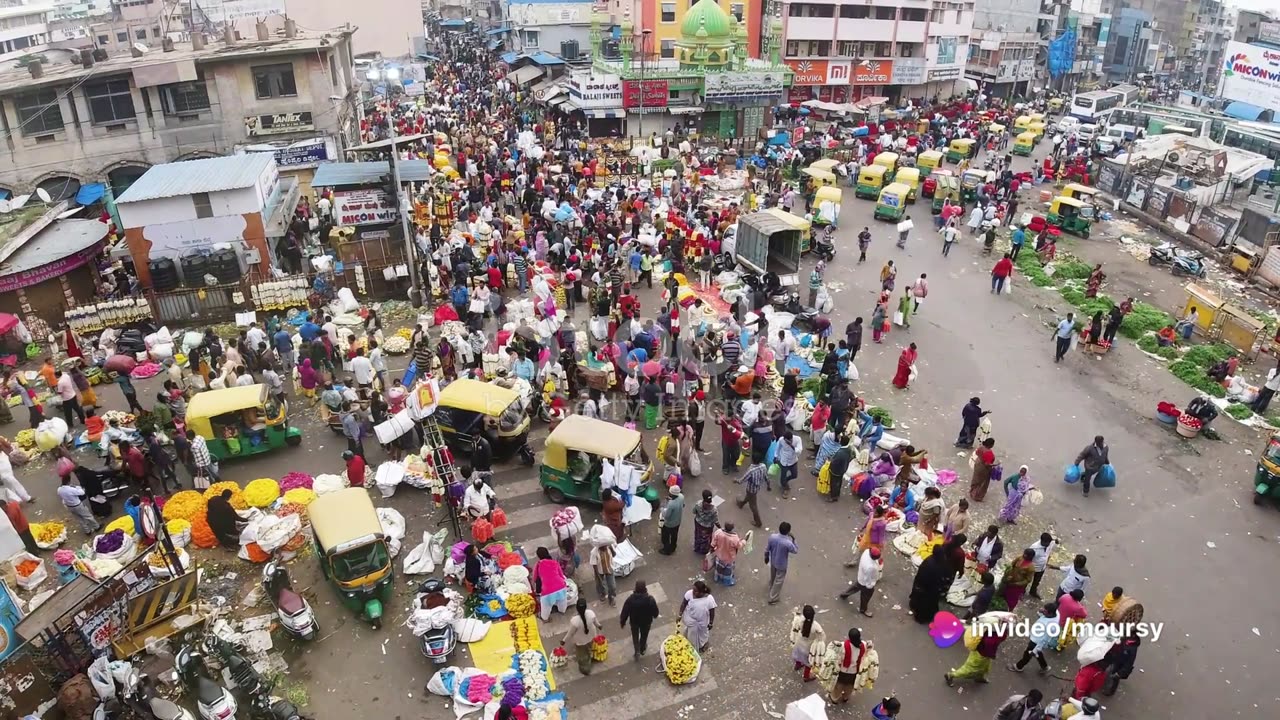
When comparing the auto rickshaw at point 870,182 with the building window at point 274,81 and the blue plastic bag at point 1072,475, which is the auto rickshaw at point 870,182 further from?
the building window at point 274,81

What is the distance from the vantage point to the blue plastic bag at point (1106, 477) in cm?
1309

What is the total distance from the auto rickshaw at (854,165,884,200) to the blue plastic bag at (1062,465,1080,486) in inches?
742

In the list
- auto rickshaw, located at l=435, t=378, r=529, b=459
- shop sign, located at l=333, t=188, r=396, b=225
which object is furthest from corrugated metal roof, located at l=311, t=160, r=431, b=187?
auto rickshaw, located at l=435, t=378, r=529, b=459

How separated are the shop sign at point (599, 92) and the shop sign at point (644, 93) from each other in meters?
0.23

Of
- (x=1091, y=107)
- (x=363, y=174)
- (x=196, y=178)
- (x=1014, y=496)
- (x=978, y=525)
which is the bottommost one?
(x=978, y=525)

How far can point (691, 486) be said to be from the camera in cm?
1326

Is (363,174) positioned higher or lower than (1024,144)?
higher

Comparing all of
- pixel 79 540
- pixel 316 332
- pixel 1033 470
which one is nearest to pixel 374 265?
pixel 316 332

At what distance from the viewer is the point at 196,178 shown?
66.1 feet

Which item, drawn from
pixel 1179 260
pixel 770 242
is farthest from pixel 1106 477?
pixel 1179 260

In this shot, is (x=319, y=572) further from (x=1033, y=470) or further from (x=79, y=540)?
(x=1033, y=470)

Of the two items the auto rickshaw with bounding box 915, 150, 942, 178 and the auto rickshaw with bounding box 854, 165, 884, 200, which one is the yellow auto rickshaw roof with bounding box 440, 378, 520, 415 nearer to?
the auto rickshaw with bounding box 854, 165, 884, 200

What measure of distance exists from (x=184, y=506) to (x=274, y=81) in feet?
65.6
